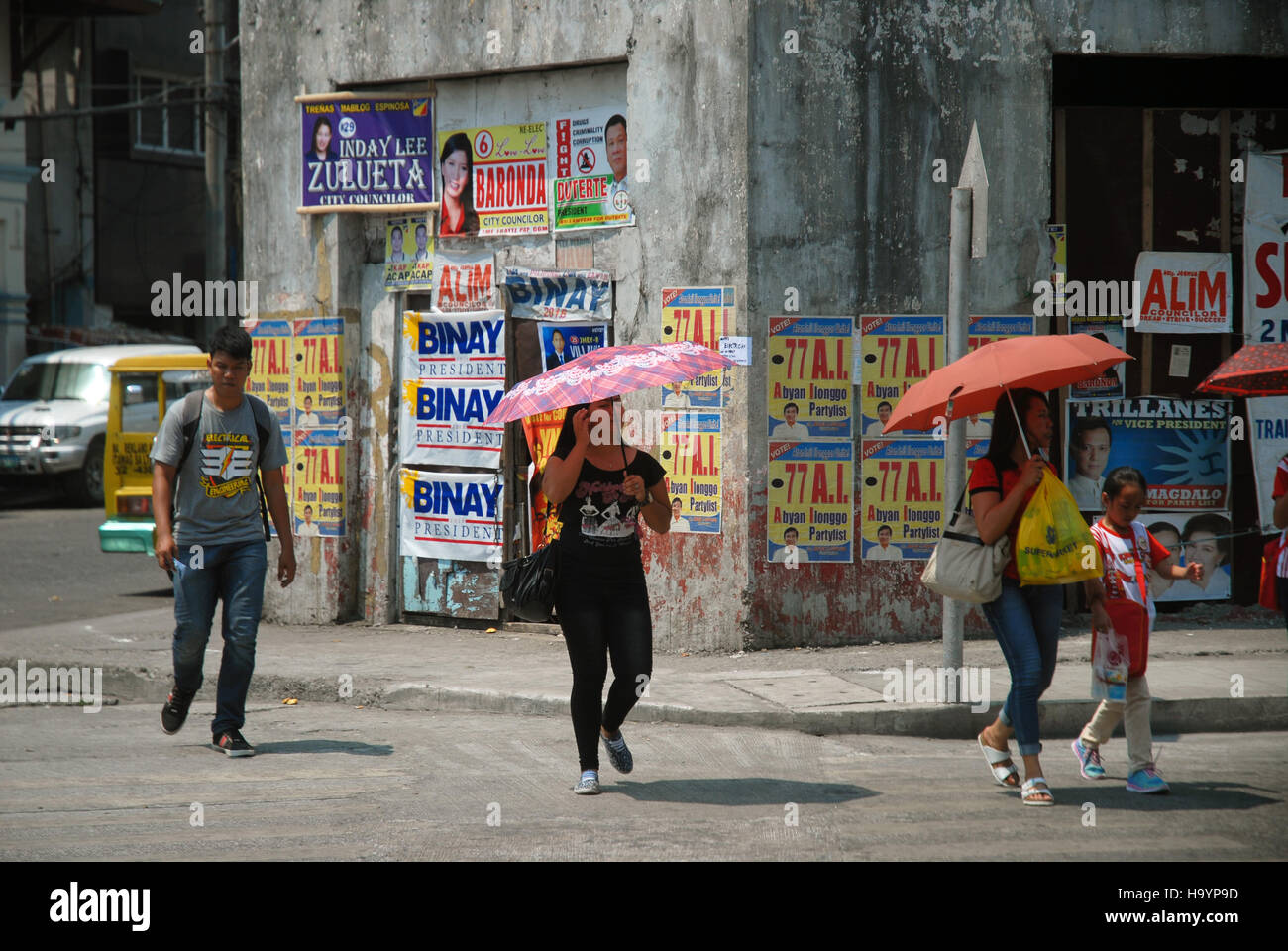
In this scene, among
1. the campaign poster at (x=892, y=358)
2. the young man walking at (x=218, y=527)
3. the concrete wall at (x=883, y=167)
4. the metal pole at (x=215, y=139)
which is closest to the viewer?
the young man walking at (x=218, y=527)

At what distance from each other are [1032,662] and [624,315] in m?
4.96

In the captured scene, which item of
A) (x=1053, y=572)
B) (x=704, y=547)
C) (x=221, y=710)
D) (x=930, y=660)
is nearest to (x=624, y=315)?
(x=704, y=547)

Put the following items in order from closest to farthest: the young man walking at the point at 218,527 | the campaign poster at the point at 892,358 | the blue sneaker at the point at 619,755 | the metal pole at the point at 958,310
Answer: the blue sneaker at the point at 619,755, the young man walking at the point at 218,527, the metal pole at the point at 958,310, the campaign poster at the point at 892,358

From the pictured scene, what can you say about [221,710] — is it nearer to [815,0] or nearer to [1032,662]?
[1032,662]

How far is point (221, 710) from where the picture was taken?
729cm

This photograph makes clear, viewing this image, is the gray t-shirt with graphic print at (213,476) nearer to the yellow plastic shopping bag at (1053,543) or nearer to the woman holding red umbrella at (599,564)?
the woman holding red umbrella at (599,564)

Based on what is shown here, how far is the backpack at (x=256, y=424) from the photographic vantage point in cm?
721

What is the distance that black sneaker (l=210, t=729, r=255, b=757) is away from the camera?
720cm

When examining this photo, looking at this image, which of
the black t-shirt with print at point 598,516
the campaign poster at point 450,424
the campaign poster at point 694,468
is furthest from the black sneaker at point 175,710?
the campaign poster at point 450,424

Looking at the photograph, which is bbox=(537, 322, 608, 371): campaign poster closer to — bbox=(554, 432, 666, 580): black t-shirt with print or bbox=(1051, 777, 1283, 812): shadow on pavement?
bbox=(554, 432, 666, 580): black t-shirt with print

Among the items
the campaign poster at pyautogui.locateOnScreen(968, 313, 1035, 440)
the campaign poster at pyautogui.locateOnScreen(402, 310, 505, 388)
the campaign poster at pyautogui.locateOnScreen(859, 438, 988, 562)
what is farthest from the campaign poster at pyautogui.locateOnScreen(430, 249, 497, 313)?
the campaign poster at pyautogui.locateOnScreen(968, 313, 1035, 440)

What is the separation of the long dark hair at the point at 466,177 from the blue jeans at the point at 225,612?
438 cm

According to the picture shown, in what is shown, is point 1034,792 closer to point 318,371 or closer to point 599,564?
point 599,564

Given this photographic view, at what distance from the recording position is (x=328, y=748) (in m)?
7.43
